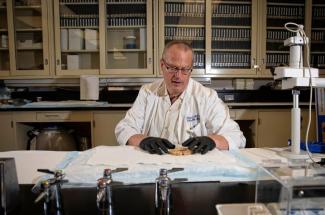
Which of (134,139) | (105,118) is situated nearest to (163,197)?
(134,139)

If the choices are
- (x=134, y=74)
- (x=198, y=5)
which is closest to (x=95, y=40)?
(x=134, y=74)

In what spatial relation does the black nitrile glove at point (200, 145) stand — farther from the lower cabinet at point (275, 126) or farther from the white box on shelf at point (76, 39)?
the white box on shelf at point (76, 39)

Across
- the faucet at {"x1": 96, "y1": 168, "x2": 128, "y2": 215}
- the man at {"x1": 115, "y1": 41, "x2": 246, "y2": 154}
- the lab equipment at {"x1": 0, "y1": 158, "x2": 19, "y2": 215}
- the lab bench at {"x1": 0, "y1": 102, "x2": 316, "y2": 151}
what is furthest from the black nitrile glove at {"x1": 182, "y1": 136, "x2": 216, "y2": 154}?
the lab bench at {"x1": 0, "y1": 102, "x2": 316, "y2": 151}

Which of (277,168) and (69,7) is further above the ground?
(69,7)

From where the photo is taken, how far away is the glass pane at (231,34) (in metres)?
3.05

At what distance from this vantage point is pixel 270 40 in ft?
10.1

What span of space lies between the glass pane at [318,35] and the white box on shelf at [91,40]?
7.82 feet

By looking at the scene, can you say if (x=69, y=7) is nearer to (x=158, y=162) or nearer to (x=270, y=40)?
(x=270, y=40)

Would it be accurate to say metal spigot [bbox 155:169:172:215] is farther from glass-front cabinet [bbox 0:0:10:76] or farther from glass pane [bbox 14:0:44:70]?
glass-front cabinet [bbox 0:0:10:76]

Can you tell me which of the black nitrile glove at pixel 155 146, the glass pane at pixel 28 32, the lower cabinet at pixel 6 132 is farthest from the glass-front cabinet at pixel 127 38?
the black nitrile glove at pixel 155 146

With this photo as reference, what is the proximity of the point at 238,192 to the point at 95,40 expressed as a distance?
8.68 ft

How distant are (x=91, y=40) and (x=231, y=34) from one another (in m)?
1.55

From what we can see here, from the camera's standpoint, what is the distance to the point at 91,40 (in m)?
3.01

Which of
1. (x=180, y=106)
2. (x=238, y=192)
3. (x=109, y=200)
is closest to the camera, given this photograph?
(x=109, y=200)
